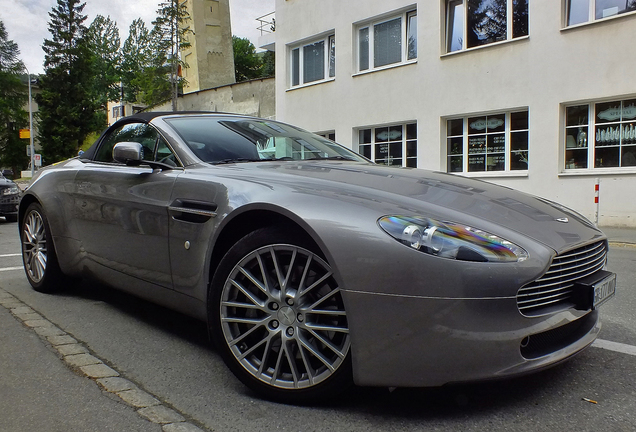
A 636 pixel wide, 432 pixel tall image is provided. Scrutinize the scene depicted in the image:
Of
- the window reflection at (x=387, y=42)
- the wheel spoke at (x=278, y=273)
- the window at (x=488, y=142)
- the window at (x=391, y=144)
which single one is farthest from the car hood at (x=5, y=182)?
the wheel spoke at (x=278, y=273)

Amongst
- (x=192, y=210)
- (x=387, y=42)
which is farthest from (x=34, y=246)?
(x=387, y=42)

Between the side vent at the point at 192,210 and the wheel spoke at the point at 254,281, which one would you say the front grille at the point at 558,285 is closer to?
the wheel spoke at the point at 254,281

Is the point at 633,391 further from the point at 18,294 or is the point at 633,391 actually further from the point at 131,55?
the point at 131,55

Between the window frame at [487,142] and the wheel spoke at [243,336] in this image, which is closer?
the wheel spoke at [243,336]

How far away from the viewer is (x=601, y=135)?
471 inches

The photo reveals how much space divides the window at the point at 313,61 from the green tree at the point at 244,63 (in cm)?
3932

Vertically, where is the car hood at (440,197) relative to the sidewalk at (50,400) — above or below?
above

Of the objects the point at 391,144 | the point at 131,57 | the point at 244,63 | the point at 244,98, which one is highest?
the point at 131,57

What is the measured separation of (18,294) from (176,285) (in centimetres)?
245

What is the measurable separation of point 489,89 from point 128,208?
11.7 m

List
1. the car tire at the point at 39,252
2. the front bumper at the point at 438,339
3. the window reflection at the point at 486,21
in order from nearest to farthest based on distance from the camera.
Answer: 1. the front bumper at the point at 438,339
2. the car tire at the point at 39,252
3. the window reflection at the point at 486,21

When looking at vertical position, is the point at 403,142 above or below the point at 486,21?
below

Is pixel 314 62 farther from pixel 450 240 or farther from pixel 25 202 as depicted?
pixel 450 240

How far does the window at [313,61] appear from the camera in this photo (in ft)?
59.2
